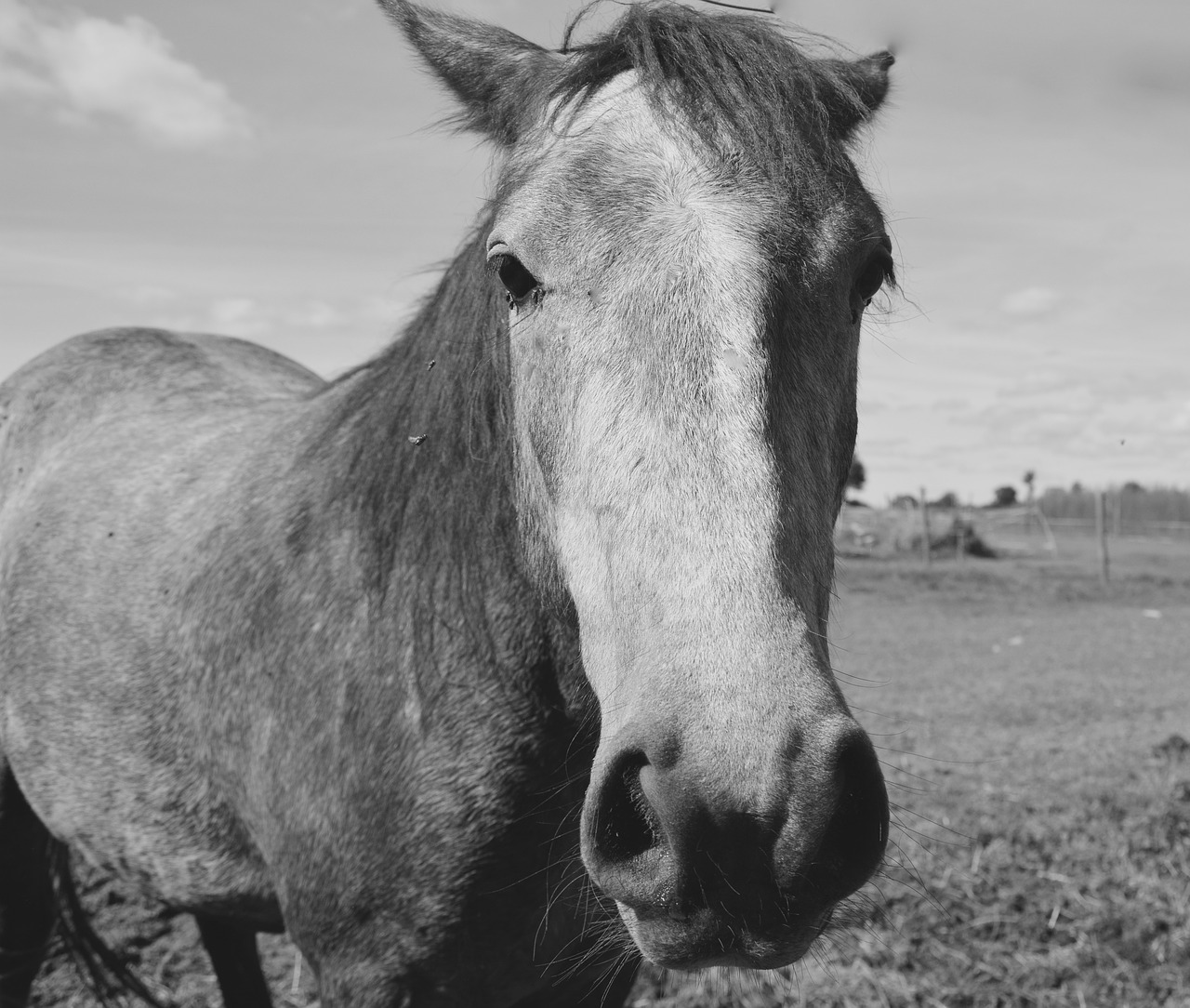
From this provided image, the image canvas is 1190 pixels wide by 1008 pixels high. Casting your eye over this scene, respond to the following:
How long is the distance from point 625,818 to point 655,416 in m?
0.61

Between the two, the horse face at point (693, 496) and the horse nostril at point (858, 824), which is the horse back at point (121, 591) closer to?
the horse face at point (693, 496)

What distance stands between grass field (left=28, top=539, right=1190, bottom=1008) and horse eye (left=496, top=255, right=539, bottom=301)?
0.99 meters

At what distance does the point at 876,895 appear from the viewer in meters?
4.22

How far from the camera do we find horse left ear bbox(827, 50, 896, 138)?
2.23m

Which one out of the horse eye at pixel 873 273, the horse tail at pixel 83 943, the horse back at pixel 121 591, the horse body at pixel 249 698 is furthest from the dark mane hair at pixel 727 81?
the horse tail at pixel 83 943

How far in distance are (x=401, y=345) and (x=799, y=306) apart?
3.94 ft

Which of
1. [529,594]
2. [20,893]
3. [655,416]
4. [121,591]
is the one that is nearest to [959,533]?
[20,893]

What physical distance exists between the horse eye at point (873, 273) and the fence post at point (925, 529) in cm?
1937

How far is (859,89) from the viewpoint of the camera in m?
2.47

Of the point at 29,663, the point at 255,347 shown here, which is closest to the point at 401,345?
the point at 29,663

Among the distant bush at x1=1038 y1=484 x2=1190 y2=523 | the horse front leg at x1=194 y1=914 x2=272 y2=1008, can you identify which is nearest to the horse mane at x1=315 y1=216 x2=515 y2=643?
the horse front leg at x1=194 y1=914 x2=272 y2=1008

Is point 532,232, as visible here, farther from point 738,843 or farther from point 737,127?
point 738,843

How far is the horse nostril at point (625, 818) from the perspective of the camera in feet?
4.77

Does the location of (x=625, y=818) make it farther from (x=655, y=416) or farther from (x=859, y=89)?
(x=859, y=89)
